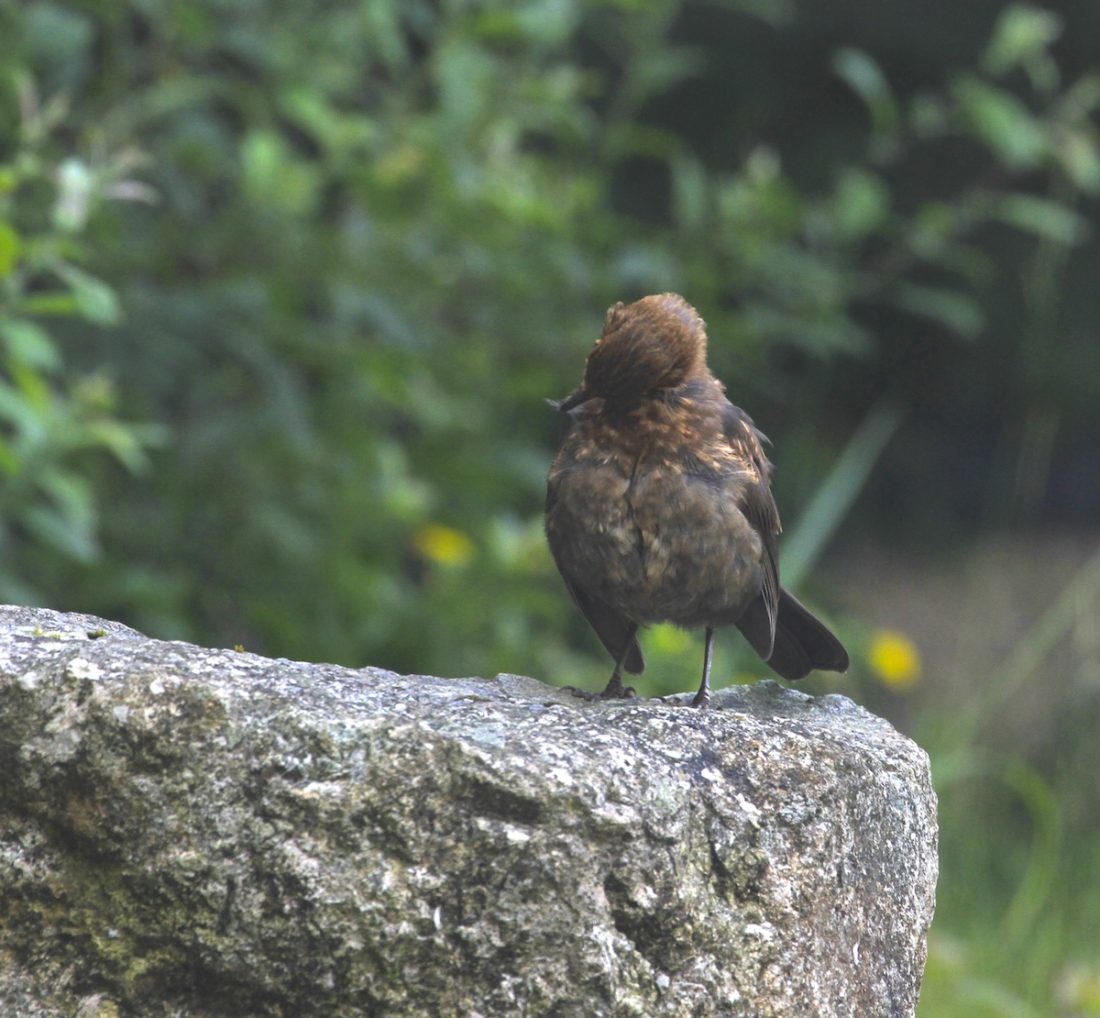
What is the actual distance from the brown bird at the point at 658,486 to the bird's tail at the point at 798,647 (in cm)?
7

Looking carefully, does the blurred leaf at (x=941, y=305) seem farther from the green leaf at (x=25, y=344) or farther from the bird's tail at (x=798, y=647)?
the green leaf at (x=25, y=344)

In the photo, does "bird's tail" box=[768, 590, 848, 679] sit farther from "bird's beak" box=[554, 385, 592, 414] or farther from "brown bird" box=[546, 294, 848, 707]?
"bird's beak" box=[554, 385, 592, 414]

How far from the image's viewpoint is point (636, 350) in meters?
3.16

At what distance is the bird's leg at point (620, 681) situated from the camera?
130 inches

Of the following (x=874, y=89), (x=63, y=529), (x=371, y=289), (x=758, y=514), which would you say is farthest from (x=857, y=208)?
(x=63, y=529)

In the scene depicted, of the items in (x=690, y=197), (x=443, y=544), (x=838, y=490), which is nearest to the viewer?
(x=690, y=197)

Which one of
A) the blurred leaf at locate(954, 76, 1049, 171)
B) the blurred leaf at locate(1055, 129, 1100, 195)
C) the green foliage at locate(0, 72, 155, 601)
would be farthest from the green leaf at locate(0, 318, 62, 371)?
the blurred leaf at locate(1055, 129, 1100, 195)

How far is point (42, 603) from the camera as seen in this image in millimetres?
4426

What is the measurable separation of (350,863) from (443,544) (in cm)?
318

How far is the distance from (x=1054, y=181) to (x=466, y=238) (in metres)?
3.03

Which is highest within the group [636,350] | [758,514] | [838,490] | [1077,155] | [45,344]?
[1077,155]

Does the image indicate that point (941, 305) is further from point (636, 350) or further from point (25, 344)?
point (25, 344)

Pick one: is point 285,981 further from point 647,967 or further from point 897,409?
point 897,409

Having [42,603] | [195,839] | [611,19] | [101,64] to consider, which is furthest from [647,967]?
[611,19]
